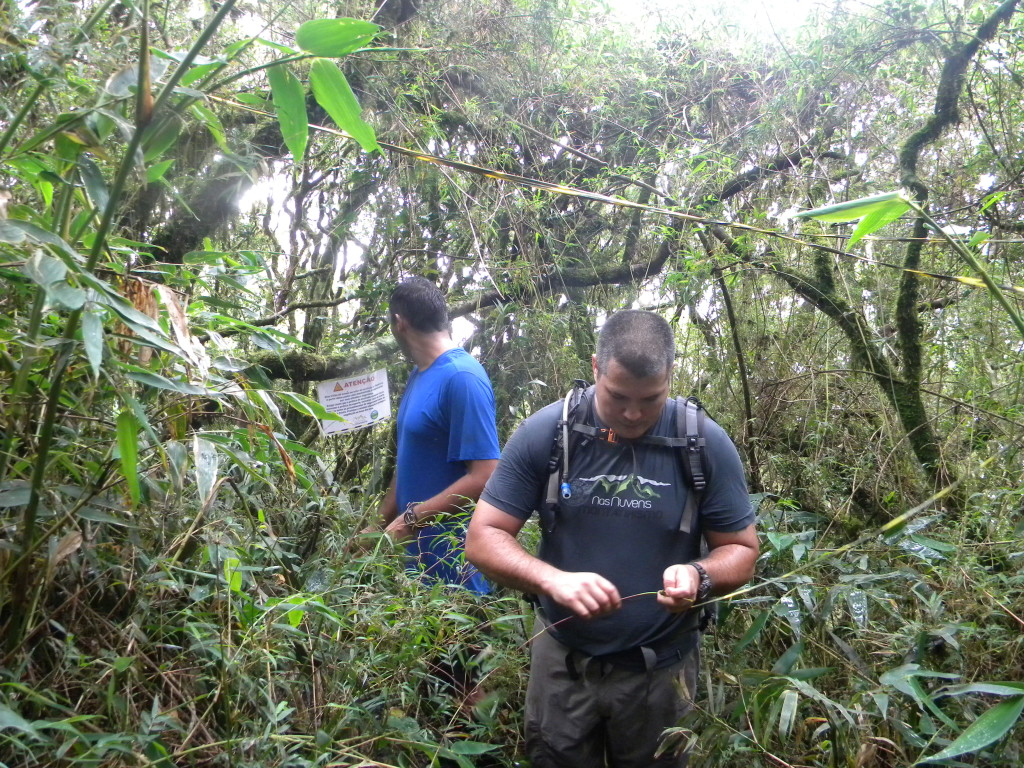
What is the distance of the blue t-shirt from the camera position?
3.01 meters

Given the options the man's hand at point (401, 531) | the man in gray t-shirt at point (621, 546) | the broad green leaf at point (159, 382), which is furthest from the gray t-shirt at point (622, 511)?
the broad green leaf at point (159, 382)

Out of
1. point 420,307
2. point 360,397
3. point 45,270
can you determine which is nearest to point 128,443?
point 45,270

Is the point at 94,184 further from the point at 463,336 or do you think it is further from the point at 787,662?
the point at 463,336

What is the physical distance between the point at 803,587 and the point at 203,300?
1.94m

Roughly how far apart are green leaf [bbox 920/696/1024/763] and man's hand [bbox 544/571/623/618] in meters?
0.83

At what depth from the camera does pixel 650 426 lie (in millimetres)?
2354

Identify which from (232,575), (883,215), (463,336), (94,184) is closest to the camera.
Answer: (883,215)

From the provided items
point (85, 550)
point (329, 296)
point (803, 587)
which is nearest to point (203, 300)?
point (85, 550)

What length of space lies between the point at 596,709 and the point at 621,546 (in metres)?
0.50

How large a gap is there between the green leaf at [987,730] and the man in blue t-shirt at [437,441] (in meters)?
1.75

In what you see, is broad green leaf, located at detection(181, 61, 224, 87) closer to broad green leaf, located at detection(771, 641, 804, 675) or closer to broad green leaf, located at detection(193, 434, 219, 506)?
broad green leaf, located at detection(193, 434, 219, 506)

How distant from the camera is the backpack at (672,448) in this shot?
2305mm

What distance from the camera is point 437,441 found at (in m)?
3.18

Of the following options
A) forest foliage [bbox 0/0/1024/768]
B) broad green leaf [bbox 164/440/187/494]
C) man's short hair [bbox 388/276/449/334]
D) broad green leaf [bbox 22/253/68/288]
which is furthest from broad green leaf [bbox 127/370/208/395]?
man's short hair [bbox 388/276/449/334]
